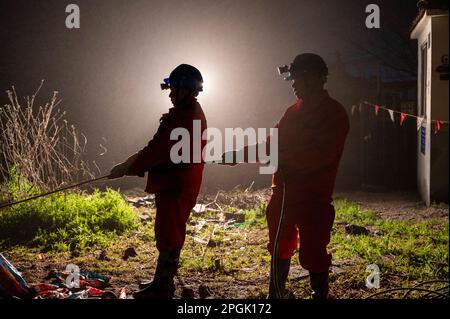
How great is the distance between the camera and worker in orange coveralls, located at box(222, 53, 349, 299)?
147 inches

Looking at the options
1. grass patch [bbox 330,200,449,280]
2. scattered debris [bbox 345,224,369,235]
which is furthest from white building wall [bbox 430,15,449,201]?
scattered debris [bbox 345,224,369,235]

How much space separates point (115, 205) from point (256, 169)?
16.1ft

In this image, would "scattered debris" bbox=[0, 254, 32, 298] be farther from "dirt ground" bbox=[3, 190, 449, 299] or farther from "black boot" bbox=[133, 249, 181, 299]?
"black boot" bbox=[133, 249, 181, 299]

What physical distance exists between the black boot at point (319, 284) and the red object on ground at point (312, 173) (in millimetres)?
70

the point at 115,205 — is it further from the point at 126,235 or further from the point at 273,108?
the point at 273,108

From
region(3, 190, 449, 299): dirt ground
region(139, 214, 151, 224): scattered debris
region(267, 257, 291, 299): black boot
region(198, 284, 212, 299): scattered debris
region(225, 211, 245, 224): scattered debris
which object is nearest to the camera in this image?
region(267, 257, 291, 299): black boot

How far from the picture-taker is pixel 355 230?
22.1 feet

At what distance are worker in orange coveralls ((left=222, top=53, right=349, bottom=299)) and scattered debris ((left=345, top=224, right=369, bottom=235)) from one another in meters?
3.06

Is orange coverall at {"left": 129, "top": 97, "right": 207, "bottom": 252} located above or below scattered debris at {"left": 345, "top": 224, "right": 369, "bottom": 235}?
above

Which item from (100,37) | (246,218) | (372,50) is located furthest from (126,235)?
(372,50)

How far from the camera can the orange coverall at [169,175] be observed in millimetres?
4109

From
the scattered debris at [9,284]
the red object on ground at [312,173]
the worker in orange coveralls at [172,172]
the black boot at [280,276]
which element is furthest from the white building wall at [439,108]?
the scattered debris at [9,284]

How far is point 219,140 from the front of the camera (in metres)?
12.9

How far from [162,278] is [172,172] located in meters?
0.94
